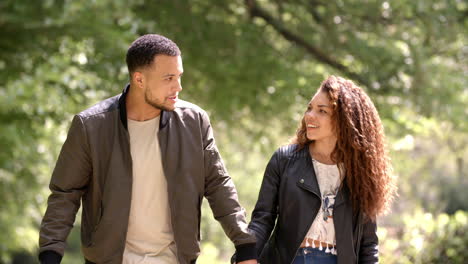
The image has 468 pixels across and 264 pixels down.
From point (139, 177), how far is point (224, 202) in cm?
45

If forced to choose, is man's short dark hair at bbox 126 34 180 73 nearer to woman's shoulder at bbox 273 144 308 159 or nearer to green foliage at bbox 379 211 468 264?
woman's shoulder at bbox 273 144 308 159

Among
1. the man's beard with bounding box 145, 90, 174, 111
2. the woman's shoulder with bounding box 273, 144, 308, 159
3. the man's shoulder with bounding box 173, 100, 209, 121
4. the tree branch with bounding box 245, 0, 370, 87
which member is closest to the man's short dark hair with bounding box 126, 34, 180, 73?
the man's beard with bounding box 145, 90, 174, 111

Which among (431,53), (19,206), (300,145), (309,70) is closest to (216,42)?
(309,70)

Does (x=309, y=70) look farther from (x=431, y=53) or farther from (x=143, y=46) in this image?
(x=143, y=46)

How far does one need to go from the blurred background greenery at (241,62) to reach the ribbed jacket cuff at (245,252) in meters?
3.86

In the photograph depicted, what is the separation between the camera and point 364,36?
947 cm

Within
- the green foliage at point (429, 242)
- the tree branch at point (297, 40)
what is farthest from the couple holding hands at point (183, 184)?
the tree branch at point (297, 40)

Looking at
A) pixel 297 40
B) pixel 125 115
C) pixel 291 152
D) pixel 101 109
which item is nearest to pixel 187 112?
pixel 125 115

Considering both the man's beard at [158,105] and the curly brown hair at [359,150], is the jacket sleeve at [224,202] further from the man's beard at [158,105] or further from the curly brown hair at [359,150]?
the curly brown hair at [359,150]

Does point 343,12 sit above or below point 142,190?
above

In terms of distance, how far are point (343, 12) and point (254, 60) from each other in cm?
122

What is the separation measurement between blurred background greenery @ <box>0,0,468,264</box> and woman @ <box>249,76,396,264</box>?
11.5 ft

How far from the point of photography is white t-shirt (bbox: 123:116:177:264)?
3.52 m

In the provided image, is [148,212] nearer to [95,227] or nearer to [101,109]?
[95,227]
